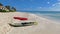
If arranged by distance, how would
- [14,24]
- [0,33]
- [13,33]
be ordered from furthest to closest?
[14,24]
[13,33]
[0,33]

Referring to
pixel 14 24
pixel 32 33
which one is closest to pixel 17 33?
pixel 32 33

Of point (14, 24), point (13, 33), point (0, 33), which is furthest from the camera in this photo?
point (14, 24)

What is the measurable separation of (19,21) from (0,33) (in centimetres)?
408

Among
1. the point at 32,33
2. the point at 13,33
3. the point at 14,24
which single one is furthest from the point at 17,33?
the point at 14,24

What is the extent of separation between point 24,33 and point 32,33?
1.31 ft

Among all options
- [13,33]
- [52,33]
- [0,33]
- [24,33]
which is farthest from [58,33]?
[0,33]

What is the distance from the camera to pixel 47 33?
7590 mm

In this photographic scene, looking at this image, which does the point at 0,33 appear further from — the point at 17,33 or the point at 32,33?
the point at 32,33

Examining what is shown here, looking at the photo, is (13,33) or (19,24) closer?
(13,33)

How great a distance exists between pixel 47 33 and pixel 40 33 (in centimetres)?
36

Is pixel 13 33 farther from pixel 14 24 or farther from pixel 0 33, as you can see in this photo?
pixel 14 24

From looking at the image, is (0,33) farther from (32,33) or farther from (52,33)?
(52,33)

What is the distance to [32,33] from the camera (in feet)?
24.7

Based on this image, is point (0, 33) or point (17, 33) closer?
point (0, 33)
